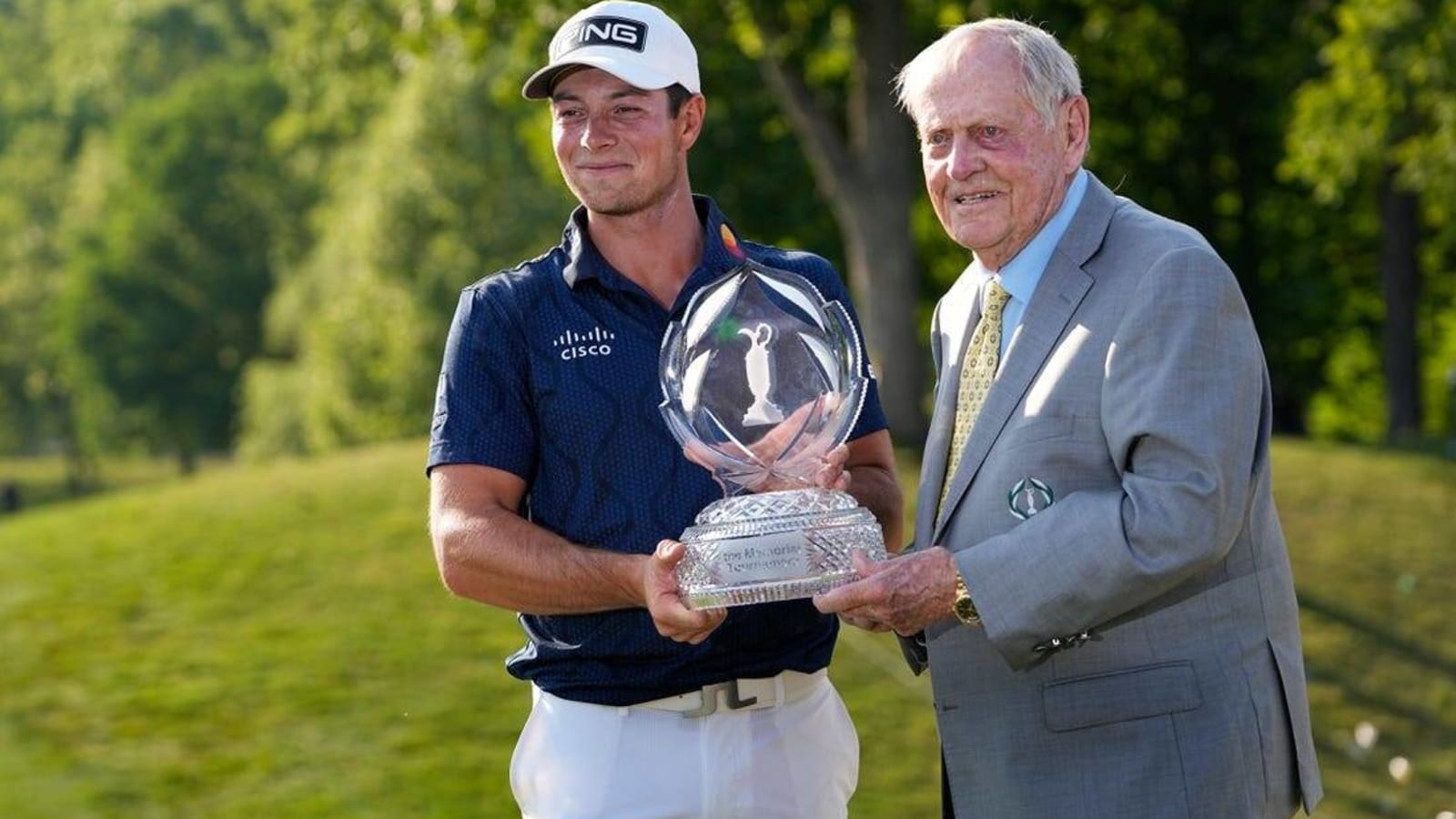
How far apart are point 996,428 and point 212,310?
47647 mm

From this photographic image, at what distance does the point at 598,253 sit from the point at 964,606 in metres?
1.14

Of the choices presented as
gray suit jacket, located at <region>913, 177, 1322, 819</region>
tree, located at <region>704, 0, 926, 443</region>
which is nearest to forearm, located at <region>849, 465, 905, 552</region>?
gray suit jacket, located at <region>913, 177, 1322, 819</region>

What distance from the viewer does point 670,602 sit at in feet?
12.3

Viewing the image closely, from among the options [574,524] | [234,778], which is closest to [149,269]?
[234,778]

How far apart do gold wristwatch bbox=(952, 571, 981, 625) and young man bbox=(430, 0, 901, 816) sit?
443 mm

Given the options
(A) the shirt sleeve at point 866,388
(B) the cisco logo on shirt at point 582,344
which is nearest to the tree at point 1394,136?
(A) the shirt sleeve at point 866,388

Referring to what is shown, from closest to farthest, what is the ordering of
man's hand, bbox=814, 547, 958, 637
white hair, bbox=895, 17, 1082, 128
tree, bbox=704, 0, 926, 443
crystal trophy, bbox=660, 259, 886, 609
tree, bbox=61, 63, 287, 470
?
man's hand, bbox=814, 547, 958, 637 → white hair, bbox=895, 17, 1082, 128 → crystal trophy, bbox=660, 259, 886, 609 → tree, bbox=704, 0, 926, 443 → tree, bbox=61, 63, 287, 470

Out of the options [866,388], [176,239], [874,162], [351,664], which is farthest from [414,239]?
[866,388]

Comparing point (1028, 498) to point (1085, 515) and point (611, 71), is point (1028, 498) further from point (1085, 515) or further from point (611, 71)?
point (611, 71)

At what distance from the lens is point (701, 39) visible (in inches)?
651

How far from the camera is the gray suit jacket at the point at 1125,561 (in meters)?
3.52

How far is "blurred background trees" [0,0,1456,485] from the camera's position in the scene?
1638 centimetres

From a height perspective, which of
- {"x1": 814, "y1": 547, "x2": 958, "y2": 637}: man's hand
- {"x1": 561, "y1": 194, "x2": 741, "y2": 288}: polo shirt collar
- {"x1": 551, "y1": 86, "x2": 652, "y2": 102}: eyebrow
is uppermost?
{"x1": 551, "y1": 86, "x2": 652, "y2": 102}: eyebrow

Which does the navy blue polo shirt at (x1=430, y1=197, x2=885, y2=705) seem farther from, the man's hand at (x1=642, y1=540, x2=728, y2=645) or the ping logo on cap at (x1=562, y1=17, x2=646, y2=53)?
the ping logo on cap at (x1=562, y1=17, x2=646, y2=53)
